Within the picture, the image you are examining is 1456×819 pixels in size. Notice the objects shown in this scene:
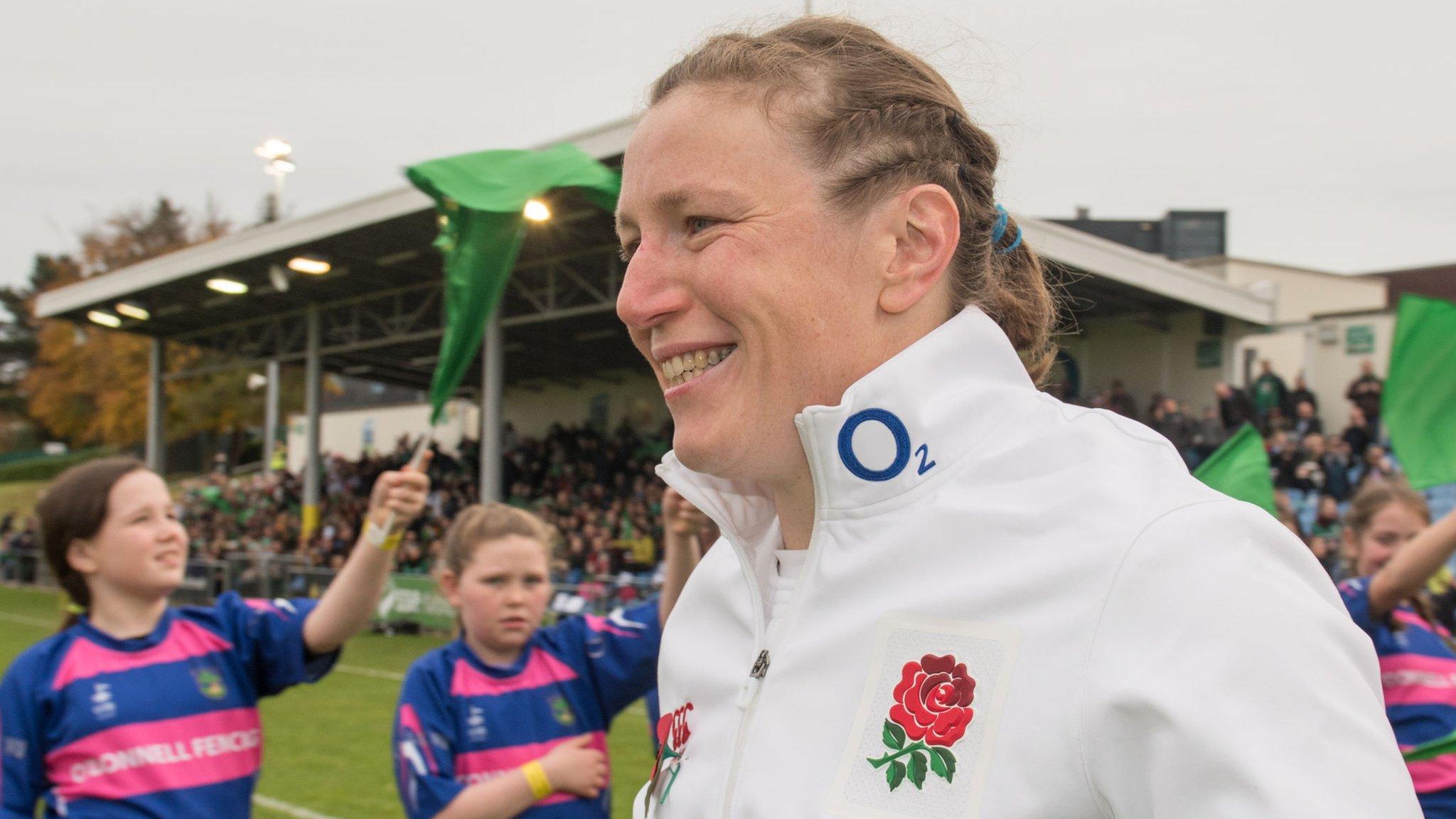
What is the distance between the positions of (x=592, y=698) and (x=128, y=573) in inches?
55.8

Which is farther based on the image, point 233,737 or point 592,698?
point 592,698

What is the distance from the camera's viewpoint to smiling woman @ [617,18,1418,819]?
1008mm

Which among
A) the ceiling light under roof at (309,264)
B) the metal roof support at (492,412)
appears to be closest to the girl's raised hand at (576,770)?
the metal roof support at (492,412)

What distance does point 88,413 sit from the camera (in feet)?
139

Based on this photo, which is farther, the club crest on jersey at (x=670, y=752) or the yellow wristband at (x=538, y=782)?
the yellow wristband at (x=538, y=782)

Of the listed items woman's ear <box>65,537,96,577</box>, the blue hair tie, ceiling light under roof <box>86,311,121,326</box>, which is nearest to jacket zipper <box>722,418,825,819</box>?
the blue hair tie

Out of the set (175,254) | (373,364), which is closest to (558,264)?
(175,254)

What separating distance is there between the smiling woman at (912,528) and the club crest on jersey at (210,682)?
218 cm

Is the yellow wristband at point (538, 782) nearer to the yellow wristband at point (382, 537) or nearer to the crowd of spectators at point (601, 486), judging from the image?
the yellow wristband at point (382, 537)

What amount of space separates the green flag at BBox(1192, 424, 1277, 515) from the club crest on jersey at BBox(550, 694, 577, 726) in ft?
8.80

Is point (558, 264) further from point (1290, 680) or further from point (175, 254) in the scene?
point (1290, 680)

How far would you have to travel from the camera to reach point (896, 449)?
1.35m

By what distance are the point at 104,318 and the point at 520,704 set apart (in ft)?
84.2

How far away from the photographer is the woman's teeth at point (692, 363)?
4.90 feet
